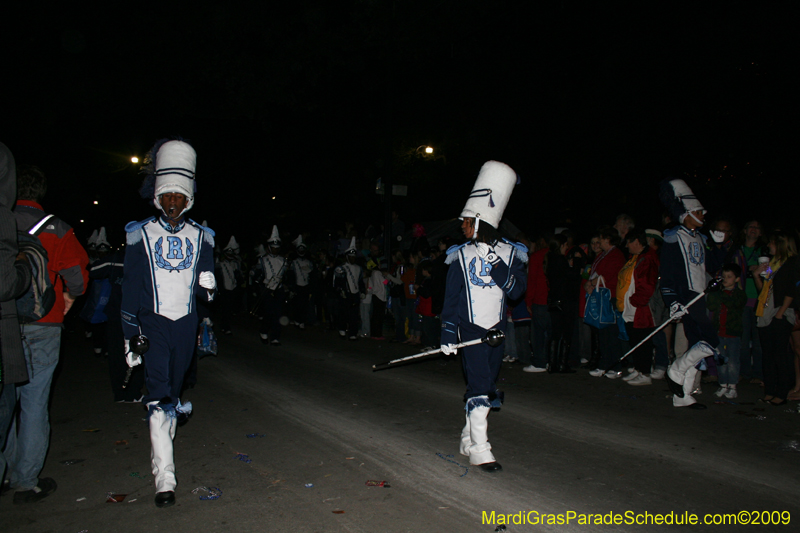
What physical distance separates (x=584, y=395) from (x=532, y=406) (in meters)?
0.96

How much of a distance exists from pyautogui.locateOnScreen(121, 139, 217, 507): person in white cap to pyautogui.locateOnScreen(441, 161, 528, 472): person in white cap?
208cm

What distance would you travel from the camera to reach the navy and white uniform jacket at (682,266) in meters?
6.70

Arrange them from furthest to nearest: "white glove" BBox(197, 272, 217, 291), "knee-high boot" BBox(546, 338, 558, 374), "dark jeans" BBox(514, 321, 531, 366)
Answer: "dark jeans" BBox(514, 321, 531, 366) < "knee-high boot" BBox(546, 338, 558, 374) < "white glove" BBox(197, 272, 217, 291)

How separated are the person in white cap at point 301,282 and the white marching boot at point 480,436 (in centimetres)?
1007

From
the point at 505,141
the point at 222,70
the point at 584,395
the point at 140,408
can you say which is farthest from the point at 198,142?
the point at 584,395

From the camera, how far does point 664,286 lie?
22.3 ft

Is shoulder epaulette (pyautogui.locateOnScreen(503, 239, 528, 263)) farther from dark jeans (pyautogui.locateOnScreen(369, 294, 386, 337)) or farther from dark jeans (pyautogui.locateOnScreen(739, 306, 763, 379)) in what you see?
dark jeans (pyautogui.locateOnScreen(369, 294, 386, 337))

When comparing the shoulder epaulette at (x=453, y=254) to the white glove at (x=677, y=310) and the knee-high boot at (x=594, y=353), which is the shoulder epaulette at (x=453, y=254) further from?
the knee-high boot at (x=594, y=353)

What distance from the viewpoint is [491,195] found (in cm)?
512

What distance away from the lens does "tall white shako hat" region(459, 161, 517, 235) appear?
5090 millimetres

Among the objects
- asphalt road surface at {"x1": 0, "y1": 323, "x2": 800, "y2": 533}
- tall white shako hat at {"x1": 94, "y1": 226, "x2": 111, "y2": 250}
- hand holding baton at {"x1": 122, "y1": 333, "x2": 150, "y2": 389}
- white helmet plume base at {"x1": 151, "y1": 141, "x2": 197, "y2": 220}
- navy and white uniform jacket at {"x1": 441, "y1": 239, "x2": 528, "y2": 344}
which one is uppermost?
white helmet plume base at {"x1": 151, "y1": 141, "x2": 197, "y2": 220}

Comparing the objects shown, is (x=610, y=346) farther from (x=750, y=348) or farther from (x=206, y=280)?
(x=206, y=280)

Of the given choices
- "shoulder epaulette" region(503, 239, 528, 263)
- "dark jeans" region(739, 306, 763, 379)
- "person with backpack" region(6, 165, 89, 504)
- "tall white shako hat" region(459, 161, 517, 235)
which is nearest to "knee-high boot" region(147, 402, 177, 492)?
"person with backpack" region(6, 165, 89, 504)

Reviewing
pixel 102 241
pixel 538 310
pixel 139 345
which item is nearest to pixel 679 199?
pixel 538 310
